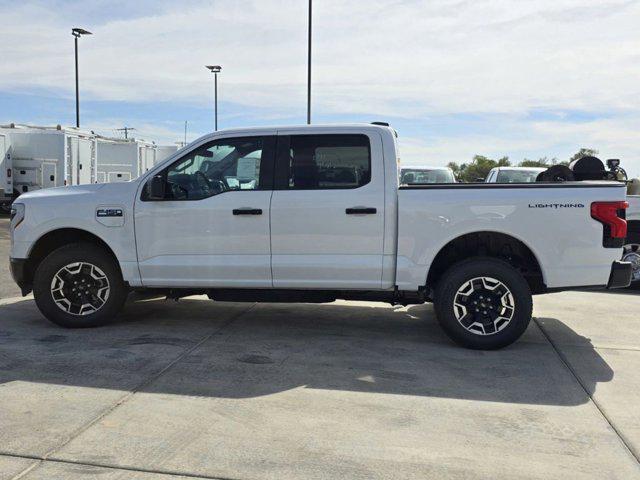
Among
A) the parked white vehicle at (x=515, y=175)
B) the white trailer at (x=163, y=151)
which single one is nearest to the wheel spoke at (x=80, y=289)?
the parked white vehicle at (x=515, y=175)

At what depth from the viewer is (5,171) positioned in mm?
18984

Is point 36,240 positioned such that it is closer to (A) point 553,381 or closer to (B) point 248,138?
(B) point 248,138

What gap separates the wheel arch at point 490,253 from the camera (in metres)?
5.67

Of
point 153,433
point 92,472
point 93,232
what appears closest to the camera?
point 92,472

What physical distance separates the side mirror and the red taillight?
3761 mm

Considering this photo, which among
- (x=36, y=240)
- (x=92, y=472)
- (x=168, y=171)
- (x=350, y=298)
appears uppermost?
(x=168, y=171)

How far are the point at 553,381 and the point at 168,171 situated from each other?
3776mm

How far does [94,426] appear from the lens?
3.84 metres

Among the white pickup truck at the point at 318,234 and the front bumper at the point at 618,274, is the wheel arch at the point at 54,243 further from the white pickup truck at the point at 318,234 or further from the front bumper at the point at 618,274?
the front bumper at the point at 618,274

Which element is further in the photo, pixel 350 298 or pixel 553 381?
pixel 350 298

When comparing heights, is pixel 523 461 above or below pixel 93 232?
below

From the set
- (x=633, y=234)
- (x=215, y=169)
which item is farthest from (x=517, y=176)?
(x=215, y=169)

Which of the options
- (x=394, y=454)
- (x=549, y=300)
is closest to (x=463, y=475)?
(x=394, y=454)

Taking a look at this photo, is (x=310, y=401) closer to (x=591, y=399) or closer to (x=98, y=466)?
(x=98, y=466)
